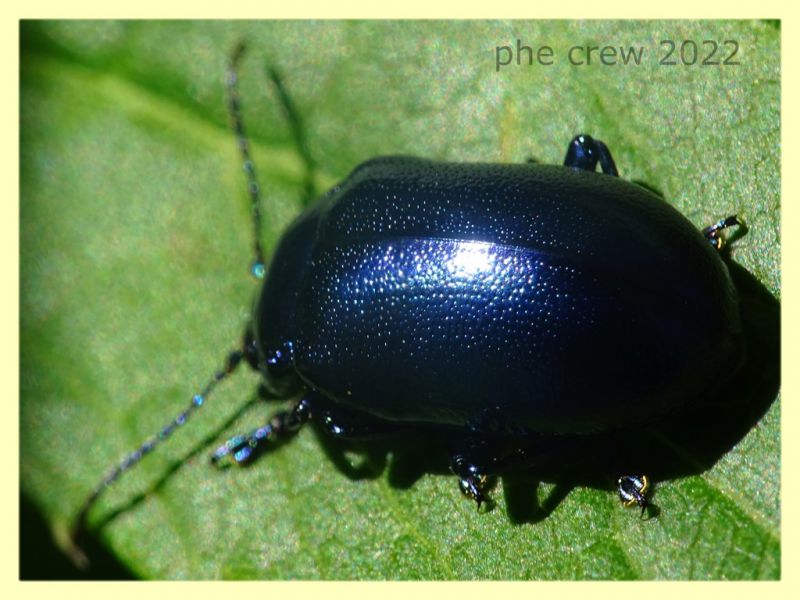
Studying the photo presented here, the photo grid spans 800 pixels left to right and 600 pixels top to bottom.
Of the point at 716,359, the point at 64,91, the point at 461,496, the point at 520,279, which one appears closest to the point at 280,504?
the point at 461,496

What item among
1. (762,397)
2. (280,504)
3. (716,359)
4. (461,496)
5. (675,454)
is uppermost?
(716,359)

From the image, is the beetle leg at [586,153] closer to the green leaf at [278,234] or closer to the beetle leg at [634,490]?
the green leaf at [278,234]

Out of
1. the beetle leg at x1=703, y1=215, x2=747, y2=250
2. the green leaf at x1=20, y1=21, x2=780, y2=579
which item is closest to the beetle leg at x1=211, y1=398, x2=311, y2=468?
the green leaf at x1=20, y1=21, x2=780, y2=579

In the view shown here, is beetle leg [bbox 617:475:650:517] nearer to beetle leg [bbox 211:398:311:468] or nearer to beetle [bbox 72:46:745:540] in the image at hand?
beetle [bbox 72:46:745:540]

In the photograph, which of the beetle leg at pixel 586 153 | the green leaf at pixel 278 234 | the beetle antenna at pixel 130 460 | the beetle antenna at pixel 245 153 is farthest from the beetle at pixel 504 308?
the beetle antenna at pixel 130 460

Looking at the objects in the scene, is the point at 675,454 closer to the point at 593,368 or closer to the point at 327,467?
the point at 593,368
